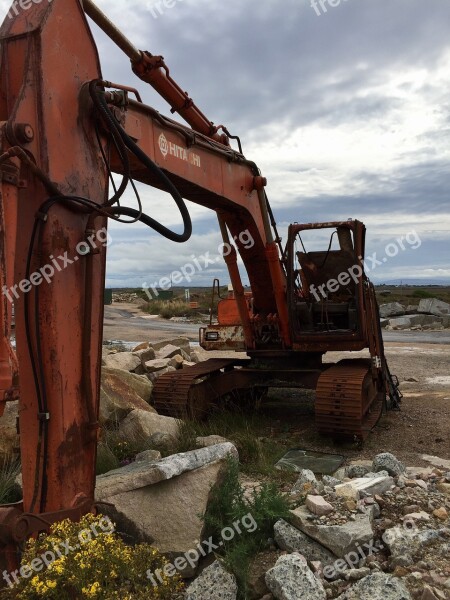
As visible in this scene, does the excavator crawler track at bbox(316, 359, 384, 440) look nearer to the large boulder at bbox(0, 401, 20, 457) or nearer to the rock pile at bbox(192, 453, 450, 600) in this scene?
the rock pile at bbox(192, 453, 450, 600)

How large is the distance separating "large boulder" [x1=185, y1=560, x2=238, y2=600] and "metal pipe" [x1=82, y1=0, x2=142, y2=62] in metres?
3.69

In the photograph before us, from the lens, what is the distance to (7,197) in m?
3.01

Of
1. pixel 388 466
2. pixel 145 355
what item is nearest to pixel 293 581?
pixel 388 466

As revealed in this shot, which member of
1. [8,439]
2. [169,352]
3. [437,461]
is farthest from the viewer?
[169,352]

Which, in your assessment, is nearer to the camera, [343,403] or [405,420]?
[343,403]

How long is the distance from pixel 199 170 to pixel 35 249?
2506mm

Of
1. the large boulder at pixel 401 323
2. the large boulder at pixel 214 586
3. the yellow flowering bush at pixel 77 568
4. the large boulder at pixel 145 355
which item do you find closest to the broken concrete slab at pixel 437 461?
the large boulder at pixel 214 586

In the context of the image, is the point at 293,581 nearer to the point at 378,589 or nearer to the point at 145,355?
the point at 378,589

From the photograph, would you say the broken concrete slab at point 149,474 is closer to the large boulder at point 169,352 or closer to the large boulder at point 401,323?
the large boulder at point 169,352

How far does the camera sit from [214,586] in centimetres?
341

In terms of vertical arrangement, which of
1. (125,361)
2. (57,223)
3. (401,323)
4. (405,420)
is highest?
(57,223)

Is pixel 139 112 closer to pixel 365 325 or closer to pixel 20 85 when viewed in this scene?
pixel 20 85

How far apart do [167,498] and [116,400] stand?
280 centimetres

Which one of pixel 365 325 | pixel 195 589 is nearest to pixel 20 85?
pixel 195 589
